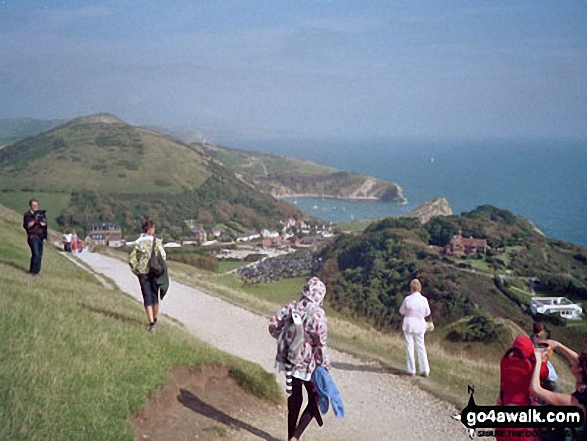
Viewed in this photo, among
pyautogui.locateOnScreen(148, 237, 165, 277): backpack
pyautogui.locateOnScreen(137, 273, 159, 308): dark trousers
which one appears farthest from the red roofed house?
pyautogui.locateOnScreen(148, 237, 165, 277): backpack

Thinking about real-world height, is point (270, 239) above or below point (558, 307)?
below

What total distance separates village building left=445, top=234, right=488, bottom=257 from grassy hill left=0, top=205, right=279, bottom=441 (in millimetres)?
29433

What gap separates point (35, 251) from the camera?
15.9 metres

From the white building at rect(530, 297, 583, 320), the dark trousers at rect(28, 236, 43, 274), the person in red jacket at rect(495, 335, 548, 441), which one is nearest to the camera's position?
the person in red jacket at rect(495, 335, 548, 441)

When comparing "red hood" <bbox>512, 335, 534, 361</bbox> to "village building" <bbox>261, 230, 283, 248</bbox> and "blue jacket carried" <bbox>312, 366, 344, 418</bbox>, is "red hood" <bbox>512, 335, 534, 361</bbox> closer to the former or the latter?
"blue jacket carried" <bbox>312, 366, 344, 418</bbox>

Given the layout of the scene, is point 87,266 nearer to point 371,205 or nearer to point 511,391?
point 511,391

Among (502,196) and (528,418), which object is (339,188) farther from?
(528,418)

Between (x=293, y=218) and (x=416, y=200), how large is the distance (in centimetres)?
3333

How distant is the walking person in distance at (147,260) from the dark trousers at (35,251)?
6.11 m

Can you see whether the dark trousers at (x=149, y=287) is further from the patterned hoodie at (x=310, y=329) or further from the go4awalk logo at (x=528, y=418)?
the go4awalk logo at (x=528, y=418)

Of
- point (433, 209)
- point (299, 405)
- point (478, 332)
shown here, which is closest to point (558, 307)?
point (478, 332)

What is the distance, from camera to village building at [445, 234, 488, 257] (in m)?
38.9

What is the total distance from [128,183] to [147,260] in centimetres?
8648

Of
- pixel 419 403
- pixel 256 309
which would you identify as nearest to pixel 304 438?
pixel 419 403
